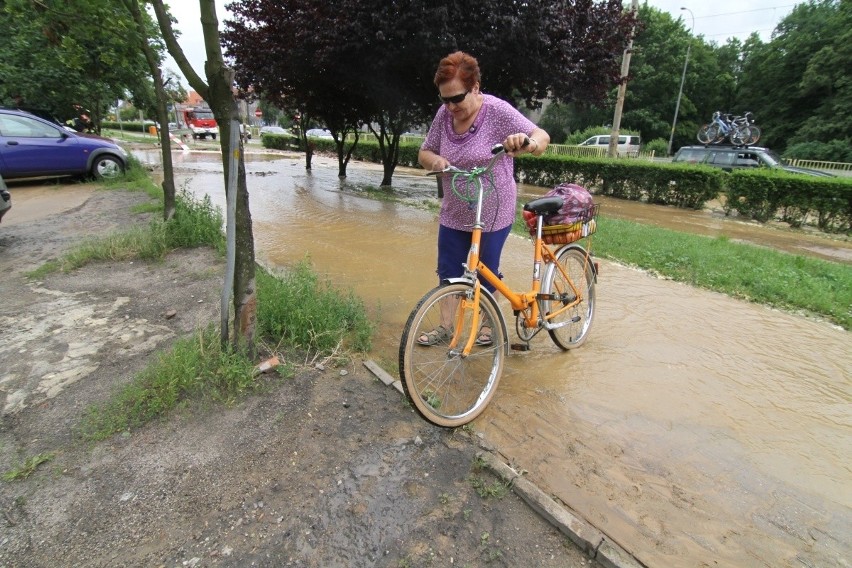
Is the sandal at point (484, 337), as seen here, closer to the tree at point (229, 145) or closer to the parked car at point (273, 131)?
the tree at point (229, 145)

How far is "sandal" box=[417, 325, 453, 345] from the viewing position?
2.58 meters

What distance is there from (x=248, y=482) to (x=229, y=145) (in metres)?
1.78

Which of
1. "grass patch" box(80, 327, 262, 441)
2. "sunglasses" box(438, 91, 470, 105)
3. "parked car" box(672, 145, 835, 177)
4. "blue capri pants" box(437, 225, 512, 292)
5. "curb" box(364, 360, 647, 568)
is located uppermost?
"parked car" box(672, 145, 835, 177)

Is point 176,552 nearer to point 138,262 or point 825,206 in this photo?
point 138,262

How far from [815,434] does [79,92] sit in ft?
53.8

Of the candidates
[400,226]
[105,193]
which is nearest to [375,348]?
[400,226]

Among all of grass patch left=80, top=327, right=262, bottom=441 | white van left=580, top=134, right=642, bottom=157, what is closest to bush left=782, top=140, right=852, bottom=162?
white van left=580, top=134, right=642, bottom=157

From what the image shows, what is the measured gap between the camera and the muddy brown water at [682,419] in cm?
197

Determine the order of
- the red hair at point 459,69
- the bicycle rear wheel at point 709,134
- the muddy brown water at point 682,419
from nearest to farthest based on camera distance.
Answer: the muddy brown water at point 682,419, the red hair at point 459,69, the bicycle rear wheel at point 709,134

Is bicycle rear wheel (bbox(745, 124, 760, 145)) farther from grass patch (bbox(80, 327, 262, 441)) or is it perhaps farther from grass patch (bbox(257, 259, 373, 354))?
grass patch (bbox(80, 327, 262, 441))

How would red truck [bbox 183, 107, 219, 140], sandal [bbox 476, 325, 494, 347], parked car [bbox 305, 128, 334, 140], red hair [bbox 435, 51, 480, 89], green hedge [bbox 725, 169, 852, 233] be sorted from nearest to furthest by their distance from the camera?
red hair [bbox 435, 51, 480, 89], sandal [bbox 476, 325, 494, 347], green hedge [bbox 725, 169, 852, 233], parked car [bbox 305, 128, 334, 140], red truck [bbox 183, 107, 219, 140]

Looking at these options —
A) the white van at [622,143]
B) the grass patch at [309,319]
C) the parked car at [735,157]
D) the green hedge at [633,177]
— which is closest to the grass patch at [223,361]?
the grass patch at [309,319]

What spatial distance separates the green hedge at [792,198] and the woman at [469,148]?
1071 cm

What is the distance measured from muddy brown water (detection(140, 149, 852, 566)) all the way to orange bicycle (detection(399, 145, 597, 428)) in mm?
220
